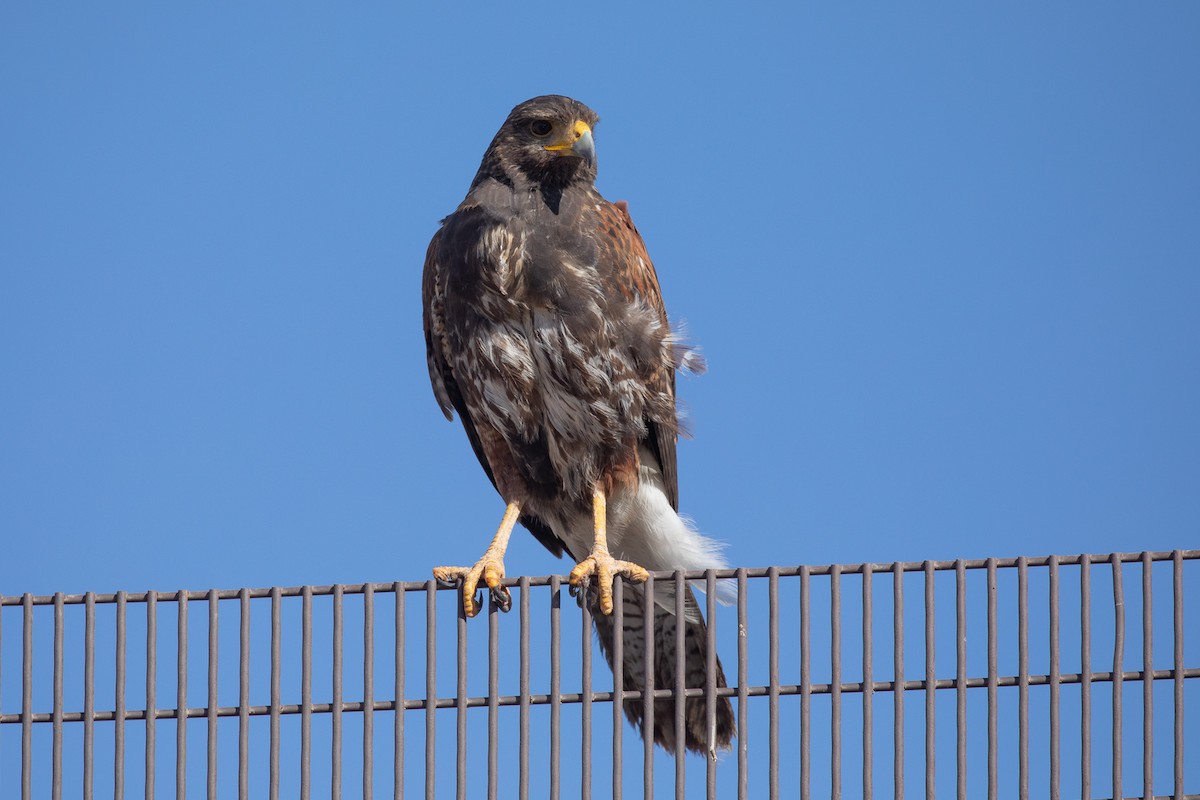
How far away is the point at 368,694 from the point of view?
15.1ft

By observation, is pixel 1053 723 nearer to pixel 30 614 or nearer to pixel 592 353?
pixel 592 353

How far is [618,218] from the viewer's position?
6.70 metres

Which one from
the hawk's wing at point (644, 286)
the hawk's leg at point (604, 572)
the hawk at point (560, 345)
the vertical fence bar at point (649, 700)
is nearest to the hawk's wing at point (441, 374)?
the hawk at point (560, 345)

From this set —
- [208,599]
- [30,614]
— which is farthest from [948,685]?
[30,614]

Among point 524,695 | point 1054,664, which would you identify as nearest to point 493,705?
point 524,695

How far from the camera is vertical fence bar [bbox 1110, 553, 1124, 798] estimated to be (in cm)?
460

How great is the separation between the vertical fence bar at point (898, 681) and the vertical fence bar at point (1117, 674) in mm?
623

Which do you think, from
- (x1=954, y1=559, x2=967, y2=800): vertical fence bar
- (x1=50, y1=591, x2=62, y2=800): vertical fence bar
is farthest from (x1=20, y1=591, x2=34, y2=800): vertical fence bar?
(x1=954, y1=559, x2=967, y2=800): vertical fence bar

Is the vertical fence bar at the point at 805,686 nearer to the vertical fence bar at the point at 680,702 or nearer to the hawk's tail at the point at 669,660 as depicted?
the vertical fence bar at the point at 680,702

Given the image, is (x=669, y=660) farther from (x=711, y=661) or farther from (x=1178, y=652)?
(x=1178, y=652)

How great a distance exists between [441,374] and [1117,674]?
129 inches

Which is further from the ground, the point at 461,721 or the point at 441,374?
the point at 441,374

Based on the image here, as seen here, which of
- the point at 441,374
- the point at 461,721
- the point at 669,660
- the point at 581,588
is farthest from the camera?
the point at 441,374

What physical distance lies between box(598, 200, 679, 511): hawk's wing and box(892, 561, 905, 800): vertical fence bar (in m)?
2.16
